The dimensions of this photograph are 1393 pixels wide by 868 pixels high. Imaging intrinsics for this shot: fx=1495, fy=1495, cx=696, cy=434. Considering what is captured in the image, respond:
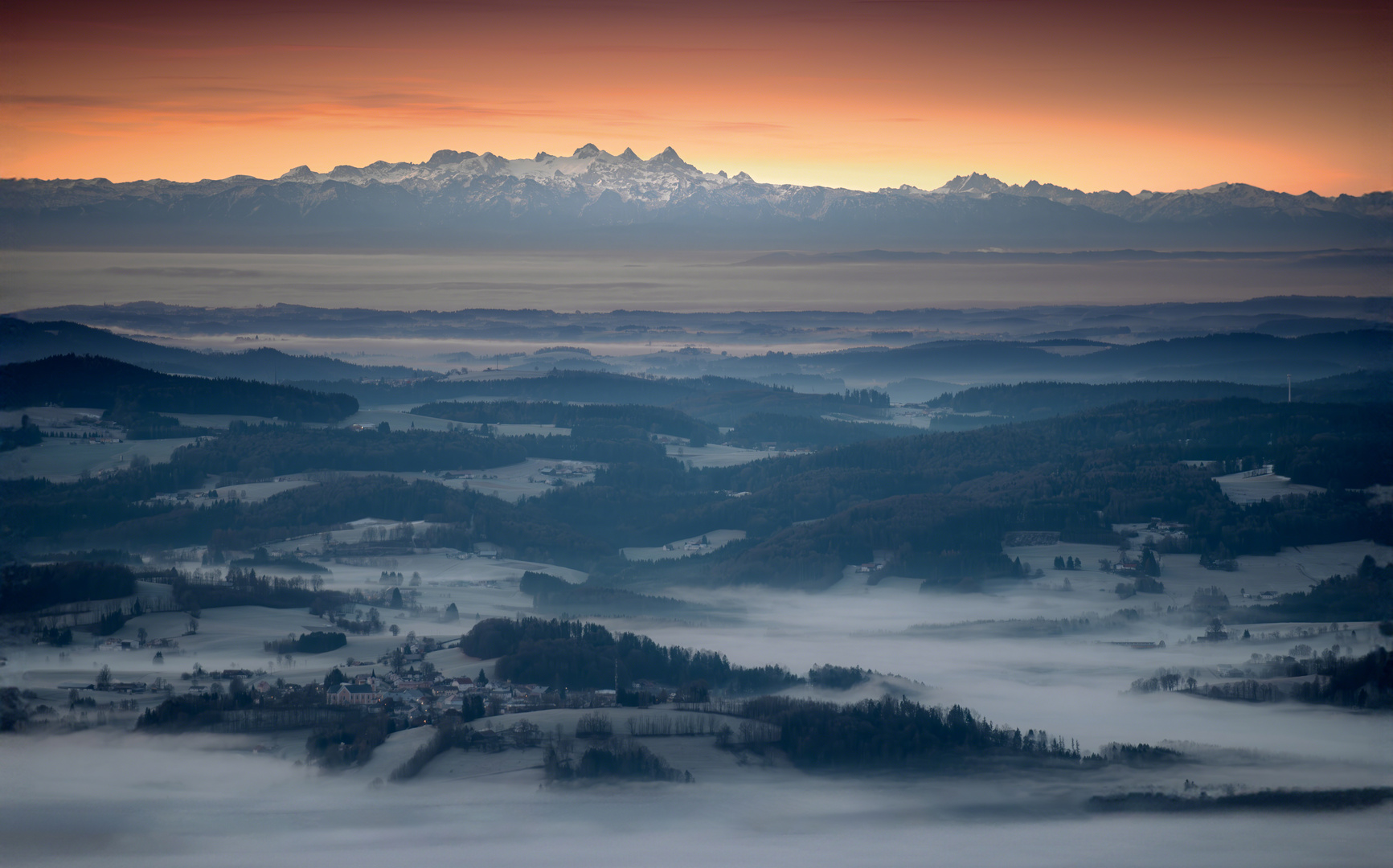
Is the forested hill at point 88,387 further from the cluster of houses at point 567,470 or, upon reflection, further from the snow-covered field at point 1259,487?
the snow-covered field at point 1259,487

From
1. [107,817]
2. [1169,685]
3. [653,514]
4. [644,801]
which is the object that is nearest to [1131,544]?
[1169,685]

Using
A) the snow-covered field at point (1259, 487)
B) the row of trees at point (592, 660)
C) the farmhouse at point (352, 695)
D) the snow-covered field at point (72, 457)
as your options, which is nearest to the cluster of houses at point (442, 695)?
the farmhouse at point (352, 695)

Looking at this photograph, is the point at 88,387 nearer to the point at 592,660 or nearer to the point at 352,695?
the point at 592,660

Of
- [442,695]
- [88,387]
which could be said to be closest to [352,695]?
[442,695]

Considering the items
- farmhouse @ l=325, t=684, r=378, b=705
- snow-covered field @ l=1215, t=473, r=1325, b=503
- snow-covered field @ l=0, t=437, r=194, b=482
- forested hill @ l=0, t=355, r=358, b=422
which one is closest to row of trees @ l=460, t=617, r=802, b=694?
farmhouse @ l=325, t=684, r=378, b=705

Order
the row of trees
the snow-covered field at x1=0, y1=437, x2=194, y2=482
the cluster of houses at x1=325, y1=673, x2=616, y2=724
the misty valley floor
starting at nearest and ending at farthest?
1. the misty valley floor
2. the cluster of houses at x1=325, y1=673, x2=616, y2=724
3. the row of trees
4. the snow-covered field at x1=0, y1=437, x2=194, y2=482

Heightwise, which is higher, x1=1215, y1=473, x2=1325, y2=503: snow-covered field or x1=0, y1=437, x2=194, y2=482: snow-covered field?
x1=1215, y1=473, x2=1325, y2=503: snow-covered field

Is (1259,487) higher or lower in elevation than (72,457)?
higher

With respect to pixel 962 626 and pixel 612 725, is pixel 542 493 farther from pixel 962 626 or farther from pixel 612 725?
pixel 612 725

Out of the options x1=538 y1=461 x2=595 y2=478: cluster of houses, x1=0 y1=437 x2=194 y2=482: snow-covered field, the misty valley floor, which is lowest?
the misty valley floor

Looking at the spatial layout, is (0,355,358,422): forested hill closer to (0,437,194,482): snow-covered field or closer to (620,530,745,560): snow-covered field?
(0,437,194,482): snow-covered field

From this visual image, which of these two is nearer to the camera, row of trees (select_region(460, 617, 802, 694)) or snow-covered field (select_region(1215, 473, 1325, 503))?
row of trees (select_region(460, 617, 802, 694))
